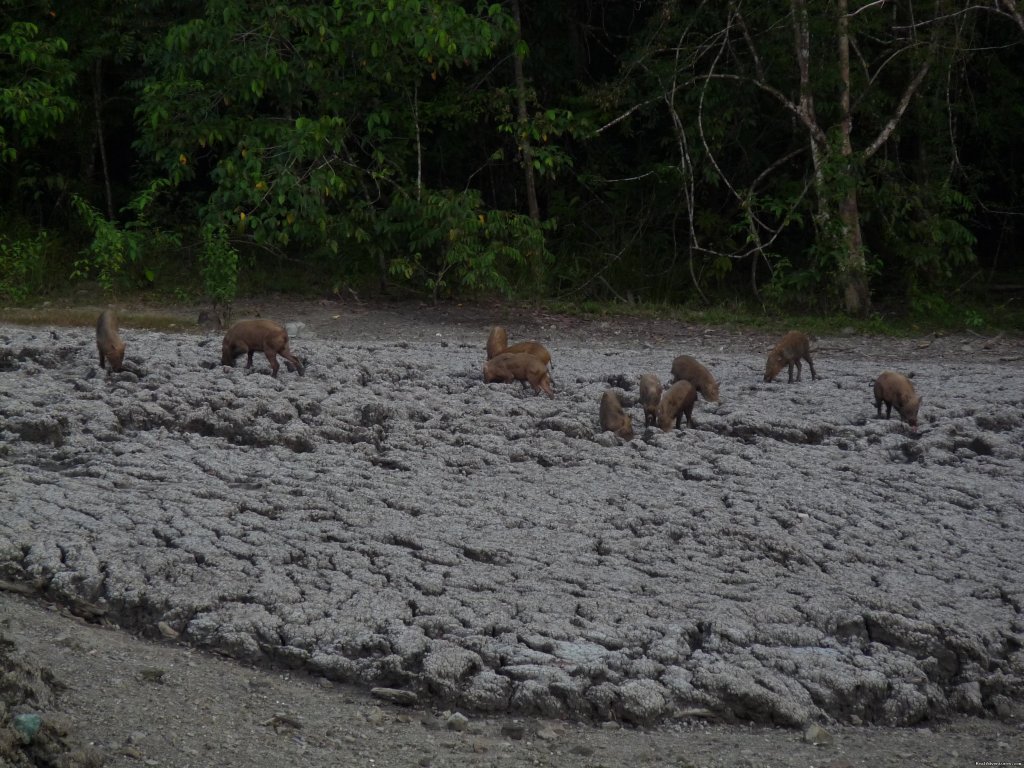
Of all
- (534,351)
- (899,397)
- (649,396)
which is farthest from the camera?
(534,351)

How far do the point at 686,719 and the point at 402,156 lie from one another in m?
12.1

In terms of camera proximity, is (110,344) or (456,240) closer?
(110,344)

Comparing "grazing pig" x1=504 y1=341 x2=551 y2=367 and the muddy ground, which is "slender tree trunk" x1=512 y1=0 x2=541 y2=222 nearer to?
"grazing pig" x1=504 y1=341 x2=551 y2=367

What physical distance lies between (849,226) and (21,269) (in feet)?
32.1

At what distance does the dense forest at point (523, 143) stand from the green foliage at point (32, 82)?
0.05 metres

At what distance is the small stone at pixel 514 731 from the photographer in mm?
4316

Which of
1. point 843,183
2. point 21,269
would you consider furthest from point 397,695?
point 21,269

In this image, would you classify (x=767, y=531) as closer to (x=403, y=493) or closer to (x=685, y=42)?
(x=403, y=493)

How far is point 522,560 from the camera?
5602 mm

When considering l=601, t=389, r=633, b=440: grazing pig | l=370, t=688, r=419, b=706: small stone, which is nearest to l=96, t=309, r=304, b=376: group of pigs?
l=601, t=389, r=633, b=440: grazing pig

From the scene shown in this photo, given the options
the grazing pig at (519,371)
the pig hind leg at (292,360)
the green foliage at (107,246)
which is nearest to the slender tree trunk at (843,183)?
the grazing pig at (519,371)

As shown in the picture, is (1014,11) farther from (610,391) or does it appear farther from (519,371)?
(610,391)

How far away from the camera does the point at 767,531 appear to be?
6.00 meters

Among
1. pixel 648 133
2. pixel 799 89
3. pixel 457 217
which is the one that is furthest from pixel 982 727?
pixel 648 133
